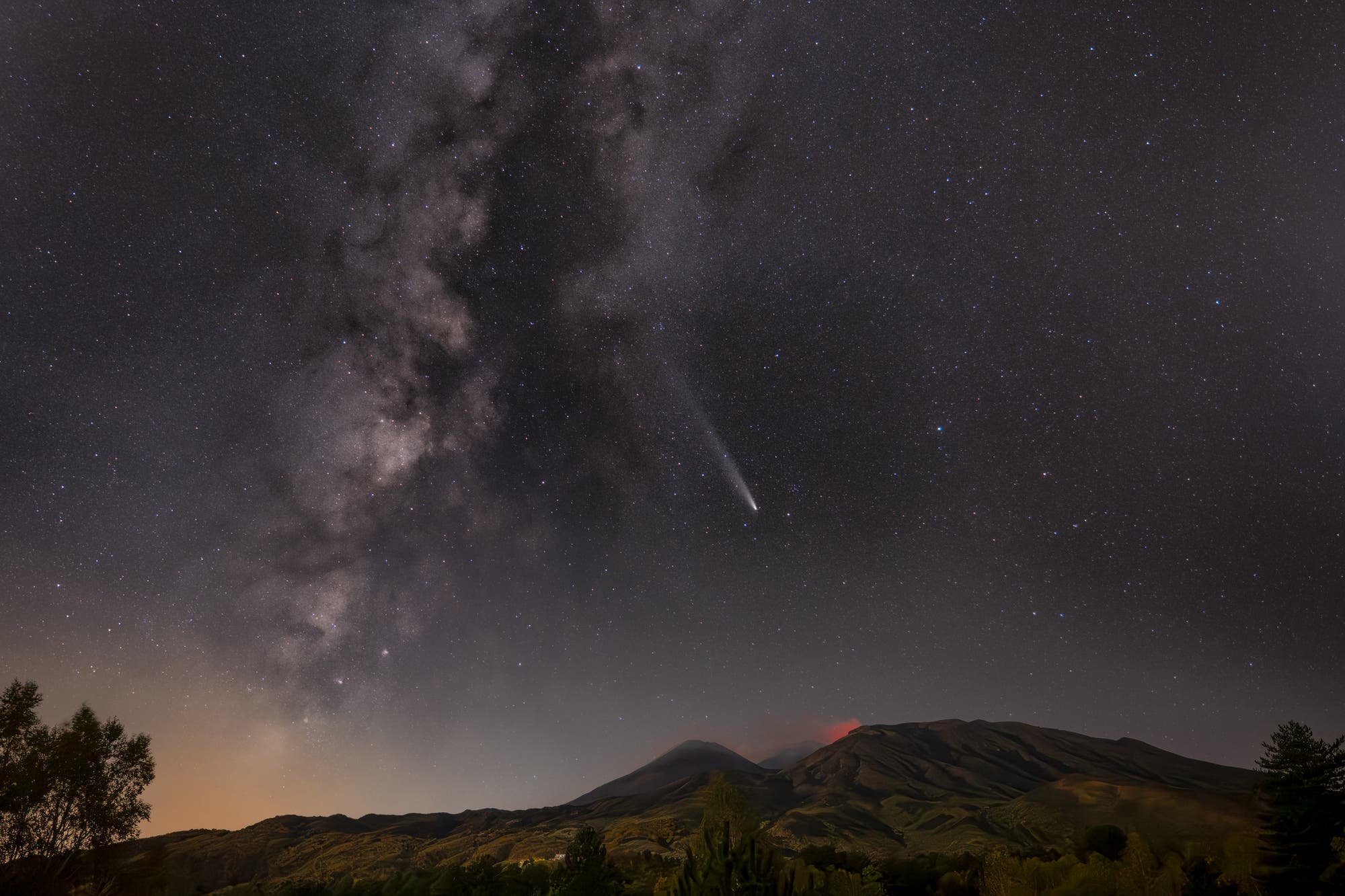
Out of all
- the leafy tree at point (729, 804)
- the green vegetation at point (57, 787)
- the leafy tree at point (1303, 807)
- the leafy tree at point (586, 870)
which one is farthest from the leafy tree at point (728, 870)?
the leafy tree at point (1303, 807)

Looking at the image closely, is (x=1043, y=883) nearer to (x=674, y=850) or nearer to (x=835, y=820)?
(x=674, y=850)

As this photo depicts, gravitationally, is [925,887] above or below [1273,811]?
below

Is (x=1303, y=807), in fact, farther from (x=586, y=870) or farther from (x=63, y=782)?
(x=63, y=782)

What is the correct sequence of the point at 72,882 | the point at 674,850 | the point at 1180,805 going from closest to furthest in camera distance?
the point at 72,882 < the point at 674,850 < the point at 1180,805

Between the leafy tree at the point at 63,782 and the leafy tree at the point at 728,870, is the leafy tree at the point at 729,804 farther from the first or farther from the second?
the leafy tree at the point at 63,782

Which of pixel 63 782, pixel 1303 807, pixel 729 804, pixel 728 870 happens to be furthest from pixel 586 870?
pixel 1303 807

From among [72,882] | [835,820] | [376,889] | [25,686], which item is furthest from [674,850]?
[25,686]
